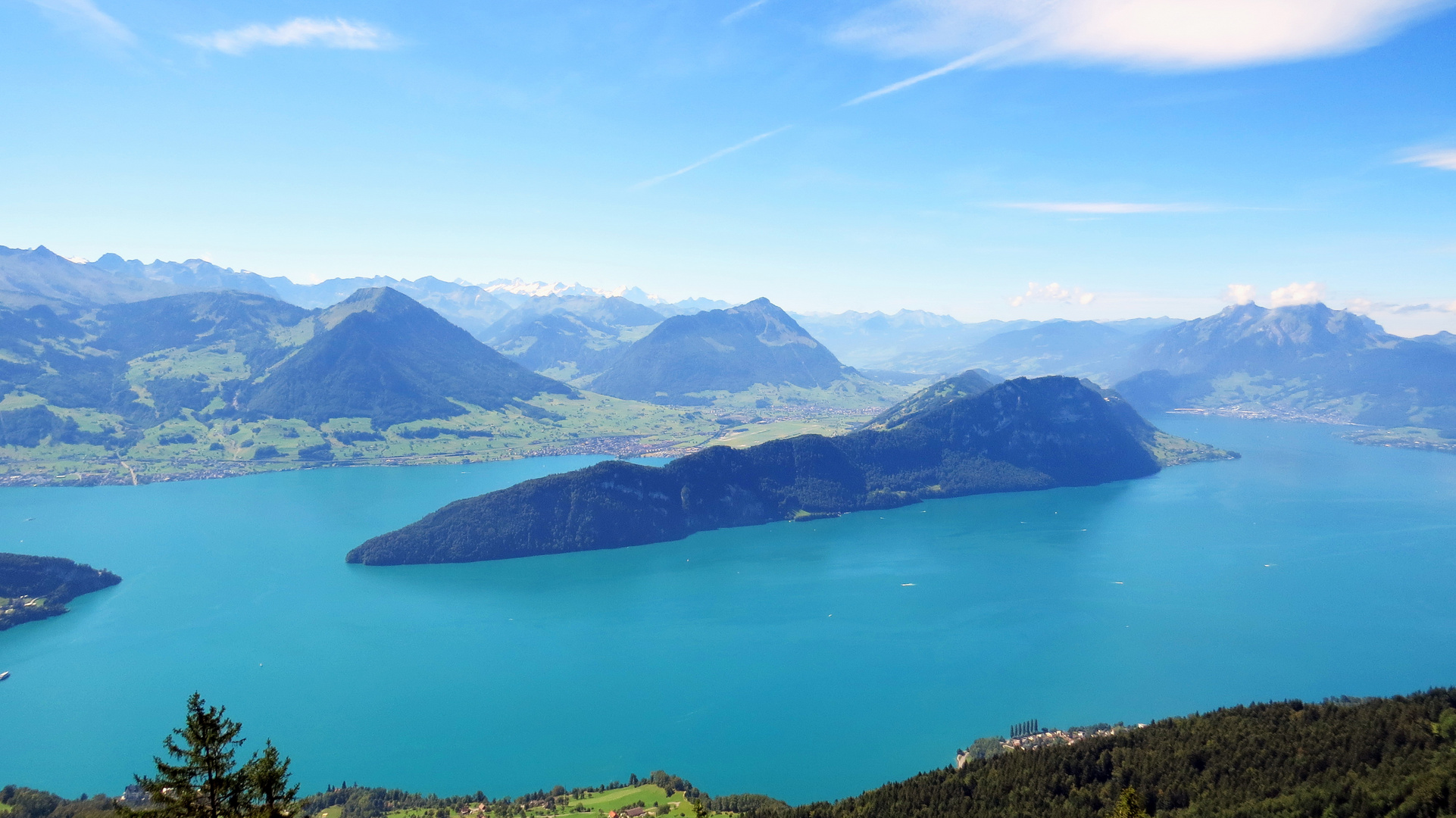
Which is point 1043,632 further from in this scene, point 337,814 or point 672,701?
point 337,814

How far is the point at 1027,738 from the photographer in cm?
5784

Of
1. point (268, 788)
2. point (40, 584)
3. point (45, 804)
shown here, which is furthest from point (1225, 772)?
point (40, 584)

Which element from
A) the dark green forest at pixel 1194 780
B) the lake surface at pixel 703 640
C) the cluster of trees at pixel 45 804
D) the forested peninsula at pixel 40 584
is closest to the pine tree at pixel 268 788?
the dark green forest at pixel 1194 780

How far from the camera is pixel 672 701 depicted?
67.9 meters

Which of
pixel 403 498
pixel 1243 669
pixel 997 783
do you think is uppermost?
pixel 403 498

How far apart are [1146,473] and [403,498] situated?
153 meters

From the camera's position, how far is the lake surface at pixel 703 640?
60.5 meters

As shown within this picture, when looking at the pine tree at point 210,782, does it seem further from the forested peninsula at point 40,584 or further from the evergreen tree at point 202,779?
the forested peninsula at point 40,584

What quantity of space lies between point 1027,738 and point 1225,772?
1631 centimetres

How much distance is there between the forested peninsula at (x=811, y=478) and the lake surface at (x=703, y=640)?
5665 mm

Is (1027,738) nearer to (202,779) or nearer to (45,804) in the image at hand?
(202,779)

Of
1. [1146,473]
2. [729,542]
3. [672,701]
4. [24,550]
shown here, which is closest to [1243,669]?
[672,701]

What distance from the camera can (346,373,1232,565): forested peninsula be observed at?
116 metres

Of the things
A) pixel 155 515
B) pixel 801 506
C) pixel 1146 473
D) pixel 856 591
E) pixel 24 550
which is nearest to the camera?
pixel 856 591
